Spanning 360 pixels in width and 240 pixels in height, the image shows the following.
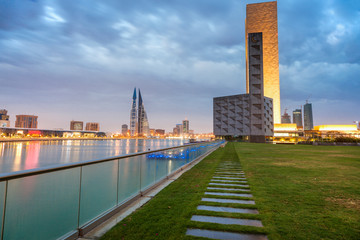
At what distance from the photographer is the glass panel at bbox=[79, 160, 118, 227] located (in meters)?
3.73

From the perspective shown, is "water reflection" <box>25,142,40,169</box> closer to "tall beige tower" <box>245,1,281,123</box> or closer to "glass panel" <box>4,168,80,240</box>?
"glass panel" <box>4,168,80,240</box>

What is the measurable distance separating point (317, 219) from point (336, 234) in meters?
0.67

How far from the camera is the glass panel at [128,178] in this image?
4.86 meters

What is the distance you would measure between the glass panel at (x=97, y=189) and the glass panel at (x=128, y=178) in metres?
0.19

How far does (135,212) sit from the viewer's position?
14.7 feet

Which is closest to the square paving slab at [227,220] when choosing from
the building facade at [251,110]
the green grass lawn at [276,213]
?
the green grass lawn at [276,213]

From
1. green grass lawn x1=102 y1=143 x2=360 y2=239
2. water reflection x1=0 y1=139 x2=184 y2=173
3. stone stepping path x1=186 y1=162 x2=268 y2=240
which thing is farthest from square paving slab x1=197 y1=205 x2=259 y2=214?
water reflection x1=0 y1=139 x2=184 y2=173

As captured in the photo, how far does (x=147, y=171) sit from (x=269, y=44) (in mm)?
134625

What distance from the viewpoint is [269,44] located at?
120m

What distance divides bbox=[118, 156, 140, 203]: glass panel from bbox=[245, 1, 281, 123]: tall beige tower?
12452 cm

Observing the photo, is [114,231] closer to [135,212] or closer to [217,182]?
[135,212]

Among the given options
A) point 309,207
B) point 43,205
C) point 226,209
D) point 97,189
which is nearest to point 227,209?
point 226,209

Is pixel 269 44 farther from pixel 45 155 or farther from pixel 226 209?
pixel 226 209

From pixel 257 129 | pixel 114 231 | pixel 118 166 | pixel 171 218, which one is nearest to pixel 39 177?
pixel 114 231
